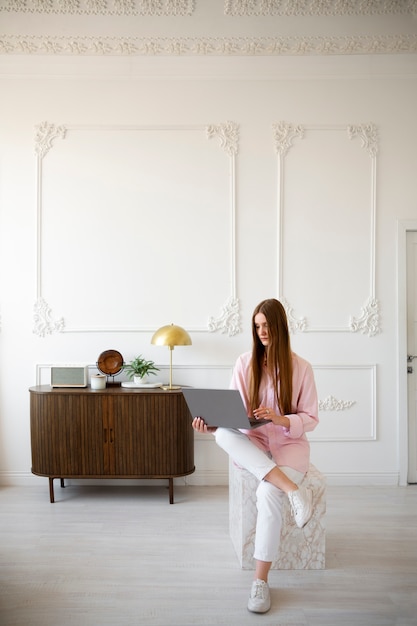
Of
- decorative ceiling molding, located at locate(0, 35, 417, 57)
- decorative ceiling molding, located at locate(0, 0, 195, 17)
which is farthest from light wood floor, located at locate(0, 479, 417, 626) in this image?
decorative ceiling molding, located at locate(0, 0, 195, 17)

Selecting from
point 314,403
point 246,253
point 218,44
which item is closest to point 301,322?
point 246,253

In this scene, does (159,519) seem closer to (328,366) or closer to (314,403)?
(314,403)

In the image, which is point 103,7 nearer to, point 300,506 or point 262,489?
point 262,489

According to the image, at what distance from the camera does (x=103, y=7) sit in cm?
454

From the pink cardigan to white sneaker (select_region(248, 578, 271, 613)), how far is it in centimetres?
56

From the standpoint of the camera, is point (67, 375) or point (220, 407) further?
point (67, 375)

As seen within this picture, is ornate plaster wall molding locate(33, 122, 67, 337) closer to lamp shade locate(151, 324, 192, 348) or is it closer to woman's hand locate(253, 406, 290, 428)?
lamp shade locate(151, 324, 192, 348)

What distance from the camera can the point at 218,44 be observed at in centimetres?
459

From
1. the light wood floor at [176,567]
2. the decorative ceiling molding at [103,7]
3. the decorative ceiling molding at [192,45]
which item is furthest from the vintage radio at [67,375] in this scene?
the decorative ceiling molding at [103,7]

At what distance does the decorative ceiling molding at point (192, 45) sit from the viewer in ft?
15.0

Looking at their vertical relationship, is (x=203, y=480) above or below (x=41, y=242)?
below

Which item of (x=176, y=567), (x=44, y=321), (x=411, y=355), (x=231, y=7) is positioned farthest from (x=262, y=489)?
(x=231, y=7)

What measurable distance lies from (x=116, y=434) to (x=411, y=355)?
2360mm

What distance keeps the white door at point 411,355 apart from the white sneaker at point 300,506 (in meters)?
2.23
